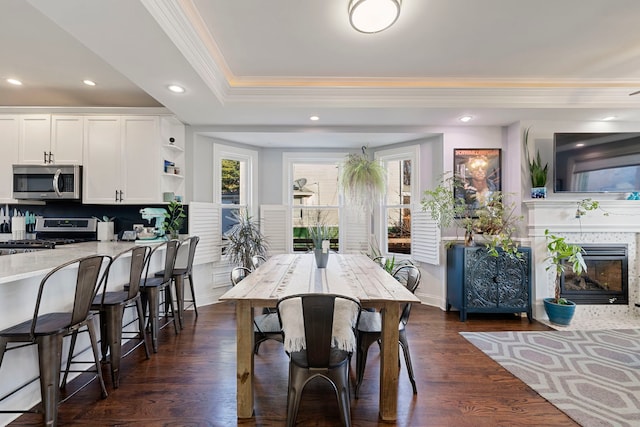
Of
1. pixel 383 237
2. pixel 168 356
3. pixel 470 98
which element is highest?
pixel 470 98

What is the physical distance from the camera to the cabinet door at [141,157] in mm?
3717

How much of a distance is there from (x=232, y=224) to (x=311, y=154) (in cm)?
172

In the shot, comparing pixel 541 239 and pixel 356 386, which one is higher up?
pixel 541 239

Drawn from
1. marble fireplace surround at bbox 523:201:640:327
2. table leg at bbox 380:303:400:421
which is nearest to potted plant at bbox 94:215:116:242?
table leg at bbox 380:303:400:421

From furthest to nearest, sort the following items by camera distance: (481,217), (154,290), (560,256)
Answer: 1. (481,217)
2. (560,256)
3. (154,290)

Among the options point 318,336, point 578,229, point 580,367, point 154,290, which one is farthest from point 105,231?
point 578,229

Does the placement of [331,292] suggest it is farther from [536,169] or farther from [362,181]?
[536,169]

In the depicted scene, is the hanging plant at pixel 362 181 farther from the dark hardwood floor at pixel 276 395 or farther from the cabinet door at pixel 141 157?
the cabinet door at pixel 141 157

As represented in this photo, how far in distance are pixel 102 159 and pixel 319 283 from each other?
3424 mm

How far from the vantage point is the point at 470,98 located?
3311 millimetres

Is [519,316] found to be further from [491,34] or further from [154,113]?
[154,113]

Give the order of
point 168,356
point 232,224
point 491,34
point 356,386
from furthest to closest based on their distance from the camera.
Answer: point 232,224 → point 168,356 → point 491,34 → point 356,386

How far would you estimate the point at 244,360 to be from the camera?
1.86 metres

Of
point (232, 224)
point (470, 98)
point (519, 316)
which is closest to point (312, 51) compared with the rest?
point (470, 98)
